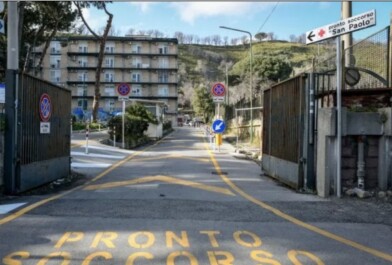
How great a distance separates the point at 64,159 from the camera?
1402 centimetres

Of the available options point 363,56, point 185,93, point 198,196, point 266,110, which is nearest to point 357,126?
point 363,56

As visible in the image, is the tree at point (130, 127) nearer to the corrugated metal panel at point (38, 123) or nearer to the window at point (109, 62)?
the corrugated metal panel at point (38, 123)

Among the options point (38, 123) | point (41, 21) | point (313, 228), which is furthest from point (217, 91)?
point (41, 21)

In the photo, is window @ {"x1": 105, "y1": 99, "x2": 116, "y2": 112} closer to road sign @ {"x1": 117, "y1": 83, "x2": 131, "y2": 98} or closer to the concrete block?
road sign @ {"x1": 117, "y1": 83, "x2": 131, "y2": 98}

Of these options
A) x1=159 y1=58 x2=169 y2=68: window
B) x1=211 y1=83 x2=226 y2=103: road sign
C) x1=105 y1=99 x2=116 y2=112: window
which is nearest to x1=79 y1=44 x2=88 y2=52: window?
x1=105 y1=99 x2=116 y2=112: window

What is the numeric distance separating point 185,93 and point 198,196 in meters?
150

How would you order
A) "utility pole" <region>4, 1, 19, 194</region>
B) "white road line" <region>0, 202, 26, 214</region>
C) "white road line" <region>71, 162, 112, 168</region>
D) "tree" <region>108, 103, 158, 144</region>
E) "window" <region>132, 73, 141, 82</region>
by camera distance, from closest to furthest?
1. "white road line" <region>0, 202, 26, 214</region>
2. "utility pole" <region>4, 1, 19, 194</region>
3. "white road line" <region>71, 162, 112, 168</region>
4. "tree" <region>108, 103, 158, 144</region>
5. "window" <region>132, 73, 141, 82</region>

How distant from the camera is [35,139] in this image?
11.5 metres

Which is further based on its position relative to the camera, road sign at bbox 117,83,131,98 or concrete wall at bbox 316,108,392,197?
road sign at bbox 117,83,131,98

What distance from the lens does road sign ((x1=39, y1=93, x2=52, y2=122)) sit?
1174cm

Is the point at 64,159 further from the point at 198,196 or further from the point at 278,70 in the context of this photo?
the point at 278,70

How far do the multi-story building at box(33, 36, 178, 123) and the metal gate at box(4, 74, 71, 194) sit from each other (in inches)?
3673

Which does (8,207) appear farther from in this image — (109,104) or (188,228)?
(109,104)

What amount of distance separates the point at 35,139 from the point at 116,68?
99137mm
